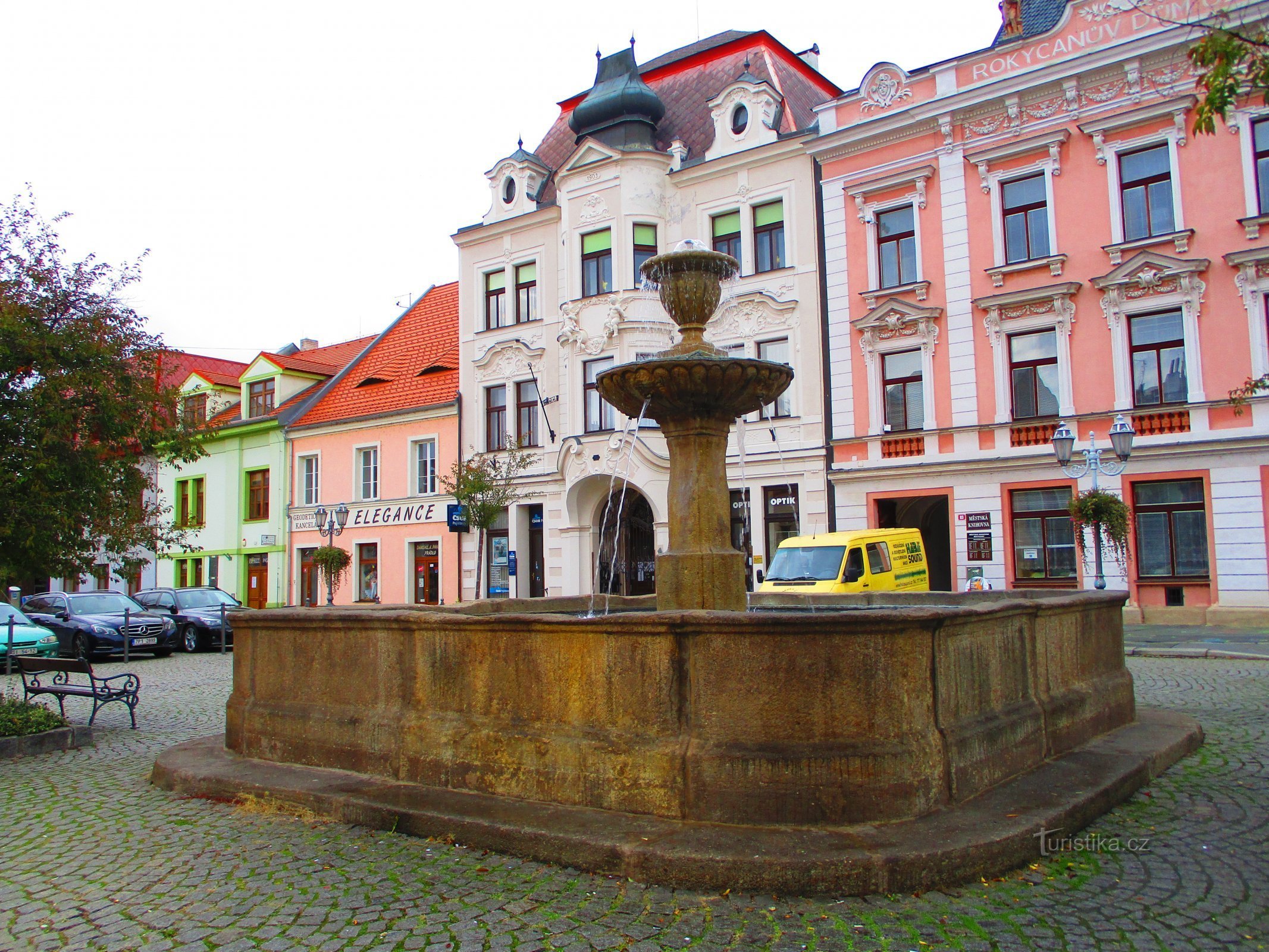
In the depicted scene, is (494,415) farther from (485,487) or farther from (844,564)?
(844,564)

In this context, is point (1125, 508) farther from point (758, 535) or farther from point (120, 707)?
point (120, 707)

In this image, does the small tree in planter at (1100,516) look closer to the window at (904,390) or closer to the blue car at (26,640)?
the window at (904,390)

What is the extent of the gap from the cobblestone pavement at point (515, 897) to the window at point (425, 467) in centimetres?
2505

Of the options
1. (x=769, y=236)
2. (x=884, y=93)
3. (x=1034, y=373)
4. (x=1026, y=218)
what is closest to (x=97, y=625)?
(x=769, y=236)

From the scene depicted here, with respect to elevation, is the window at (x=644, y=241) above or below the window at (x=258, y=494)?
above

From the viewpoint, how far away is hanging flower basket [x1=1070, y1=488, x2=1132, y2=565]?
18500 mm

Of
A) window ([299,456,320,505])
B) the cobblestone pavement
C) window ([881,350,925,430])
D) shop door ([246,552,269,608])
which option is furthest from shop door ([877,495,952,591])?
shop door ([246,552,269,608])

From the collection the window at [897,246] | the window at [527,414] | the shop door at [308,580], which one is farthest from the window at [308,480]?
the window at [897,246]

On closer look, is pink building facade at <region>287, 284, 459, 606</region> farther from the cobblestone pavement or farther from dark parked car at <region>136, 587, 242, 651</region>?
the cobblestone pavement

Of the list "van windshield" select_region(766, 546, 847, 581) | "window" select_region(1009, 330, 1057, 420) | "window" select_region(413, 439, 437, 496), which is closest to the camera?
"van windshield" select_region(766, 546, 847, 581)

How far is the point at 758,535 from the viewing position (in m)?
25.2

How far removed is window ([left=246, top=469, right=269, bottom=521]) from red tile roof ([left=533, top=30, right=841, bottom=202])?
48.9 feet

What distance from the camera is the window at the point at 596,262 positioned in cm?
2755

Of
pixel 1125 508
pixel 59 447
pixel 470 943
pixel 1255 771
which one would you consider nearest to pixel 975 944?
pixel 470 943
